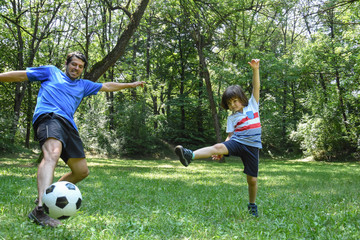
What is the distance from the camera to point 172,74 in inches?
1142

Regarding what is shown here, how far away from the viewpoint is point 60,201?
276cm

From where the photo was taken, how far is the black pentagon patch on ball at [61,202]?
108 inches

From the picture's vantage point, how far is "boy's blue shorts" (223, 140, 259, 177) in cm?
400

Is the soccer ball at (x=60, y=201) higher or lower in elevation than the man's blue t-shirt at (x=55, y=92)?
lower

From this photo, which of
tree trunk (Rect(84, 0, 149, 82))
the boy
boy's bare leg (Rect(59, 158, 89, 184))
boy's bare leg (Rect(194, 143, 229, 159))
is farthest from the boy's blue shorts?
tree trunk (Rect(84, 0, 149, 82))

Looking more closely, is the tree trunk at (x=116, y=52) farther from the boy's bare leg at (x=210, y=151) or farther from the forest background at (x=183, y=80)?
the boy's bare leg at (x=210, y=151)

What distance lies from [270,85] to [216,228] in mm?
21558

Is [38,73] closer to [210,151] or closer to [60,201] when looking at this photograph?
[60,201]

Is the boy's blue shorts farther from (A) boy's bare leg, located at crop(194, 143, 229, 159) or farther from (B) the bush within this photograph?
(B) the bush

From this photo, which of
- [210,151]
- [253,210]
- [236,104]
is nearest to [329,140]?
[253,210]

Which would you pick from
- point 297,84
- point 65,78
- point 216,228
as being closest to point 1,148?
point 65,78

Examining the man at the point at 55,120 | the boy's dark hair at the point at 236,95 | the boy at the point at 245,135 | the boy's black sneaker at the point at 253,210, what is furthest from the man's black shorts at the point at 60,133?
the boy's black sneaker at the point at 253,210

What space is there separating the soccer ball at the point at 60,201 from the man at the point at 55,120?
150 mm

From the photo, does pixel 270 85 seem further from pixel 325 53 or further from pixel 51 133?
pixel 51 133
